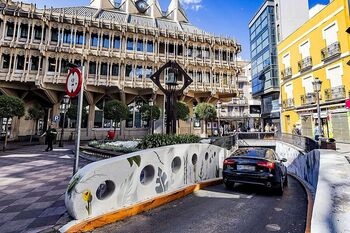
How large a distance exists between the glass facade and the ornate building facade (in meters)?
5.41

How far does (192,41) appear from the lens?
2839 cm

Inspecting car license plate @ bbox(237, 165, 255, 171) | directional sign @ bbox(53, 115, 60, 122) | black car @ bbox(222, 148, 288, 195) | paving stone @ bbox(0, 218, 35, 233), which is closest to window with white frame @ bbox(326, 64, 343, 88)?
black car @ bbox(222, 148, 288, 195)

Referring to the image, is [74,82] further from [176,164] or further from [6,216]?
[176,164]

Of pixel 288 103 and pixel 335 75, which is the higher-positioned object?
pixel 335 75

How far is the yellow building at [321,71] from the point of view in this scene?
17781 millimetres

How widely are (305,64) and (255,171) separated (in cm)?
2130

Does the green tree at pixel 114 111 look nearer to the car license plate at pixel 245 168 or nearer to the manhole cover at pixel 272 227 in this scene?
the car license plate at pixel 245 168

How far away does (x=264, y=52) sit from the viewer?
33.4 metres

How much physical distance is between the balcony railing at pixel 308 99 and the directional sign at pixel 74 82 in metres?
23.3

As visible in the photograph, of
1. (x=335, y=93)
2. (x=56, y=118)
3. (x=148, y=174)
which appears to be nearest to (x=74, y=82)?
(x=148, y=174)

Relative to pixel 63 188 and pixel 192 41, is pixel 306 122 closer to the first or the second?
pixel 192 41

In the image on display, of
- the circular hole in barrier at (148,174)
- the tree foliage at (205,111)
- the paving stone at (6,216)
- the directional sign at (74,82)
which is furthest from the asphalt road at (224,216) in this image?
the tree foliage at (205,111)

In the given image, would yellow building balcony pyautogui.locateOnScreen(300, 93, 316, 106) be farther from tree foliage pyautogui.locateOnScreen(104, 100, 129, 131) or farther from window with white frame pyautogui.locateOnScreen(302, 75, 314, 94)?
tree foliage pyautogui.locateOnScreen(104, 100, 129, 131)

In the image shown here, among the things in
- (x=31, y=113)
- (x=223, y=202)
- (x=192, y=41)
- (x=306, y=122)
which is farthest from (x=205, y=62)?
(x=223, y=202)
